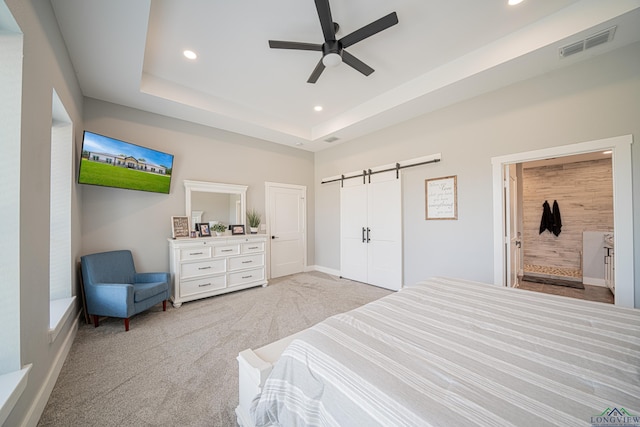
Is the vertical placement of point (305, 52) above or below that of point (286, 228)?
above

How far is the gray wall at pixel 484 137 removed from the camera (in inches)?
92.5

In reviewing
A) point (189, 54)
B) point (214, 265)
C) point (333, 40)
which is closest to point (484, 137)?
point (333, 40)

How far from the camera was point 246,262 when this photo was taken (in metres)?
4.16

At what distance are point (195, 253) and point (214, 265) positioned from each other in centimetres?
36

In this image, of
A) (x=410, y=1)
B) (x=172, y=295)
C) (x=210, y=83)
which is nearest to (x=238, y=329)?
(x=172, y=295)

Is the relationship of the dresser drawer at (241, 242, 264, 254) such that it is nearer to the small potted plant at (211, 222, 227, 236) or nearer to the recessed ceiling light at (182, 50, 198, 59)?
the small potted plant at (211, 222, 227, 236)

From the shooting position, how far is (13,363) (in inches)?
49.3

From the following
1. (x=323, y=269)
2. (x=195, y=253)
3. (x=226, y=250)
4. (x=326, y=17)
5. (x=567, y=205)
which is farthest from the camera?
(x=323, y=269)

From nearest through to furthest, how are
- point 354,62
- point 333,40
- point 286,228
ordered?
point 333,40
point 354,62
point 286,228

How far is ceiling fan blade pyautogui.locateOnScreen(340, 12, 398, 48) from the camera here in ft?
6.40

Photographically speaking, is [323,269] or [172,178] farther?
[323,269]

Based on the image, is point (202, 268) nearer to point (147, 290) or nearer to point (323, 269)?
point (147, 290)

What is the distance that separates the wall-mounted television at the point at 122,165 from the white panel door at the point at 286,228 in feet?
6.66

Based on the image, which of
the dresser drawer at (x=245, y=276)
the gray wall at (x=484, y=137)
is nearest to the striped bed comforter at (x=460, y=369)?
the gray wall at (x=484, y=137)
